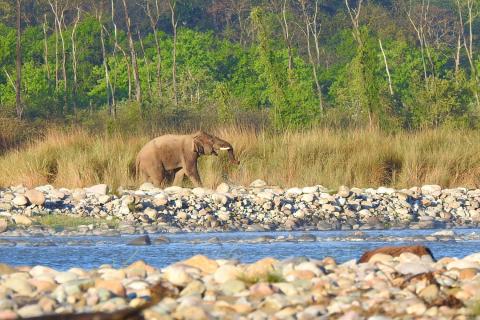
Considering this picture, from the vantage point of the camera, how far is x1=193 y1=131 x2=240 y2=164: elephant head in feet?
57.5

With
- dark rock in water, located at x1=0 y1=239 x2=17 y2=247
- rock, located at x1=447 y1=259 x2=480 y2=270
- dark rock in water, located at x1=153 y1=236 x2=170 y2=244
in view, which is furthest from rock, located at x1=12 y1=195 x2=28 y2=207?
rock, located at x1=447 y1=259 x2=480 y2=270

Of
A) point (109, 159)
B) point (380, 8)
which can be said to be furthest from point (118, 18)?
point (109, 159)

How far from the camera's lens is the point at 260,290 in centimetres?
645

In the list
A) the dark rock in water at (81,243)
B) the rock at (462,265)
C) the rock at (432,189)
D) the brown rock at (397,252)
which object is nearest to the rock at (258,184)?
the rock at (432,189)

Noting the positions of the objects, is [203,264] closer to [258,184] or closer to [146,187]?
[146,187]

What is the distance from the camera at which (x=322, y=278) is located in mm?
6820

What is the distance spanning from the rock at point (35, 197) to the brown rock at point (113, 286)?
7.97 metres

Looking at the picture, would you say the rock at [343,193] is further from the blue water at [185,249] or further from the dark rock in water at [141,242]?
the dark rock in water at [141,242]

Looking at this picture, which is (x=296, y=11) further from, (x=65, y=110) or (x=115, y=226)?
(x=115, y=226)

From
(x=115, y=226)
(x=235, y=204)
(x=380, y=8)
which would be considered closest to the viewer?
(x=115, y=226)

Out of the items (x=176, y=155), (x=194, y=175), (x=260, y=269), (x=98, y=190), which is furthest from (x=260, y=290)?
(x=176, y=155)

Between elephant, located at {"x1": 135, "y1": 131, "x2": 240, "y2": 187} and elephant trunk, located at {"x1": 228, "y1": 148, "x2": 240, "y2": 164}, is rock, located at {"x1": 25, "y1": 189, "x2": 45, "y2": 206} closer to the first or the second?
elephant, located at {"x1": 135, "y1": 131, "x2": 240, "y2": 187}

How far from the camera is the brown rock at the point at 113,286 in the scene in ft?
21.0

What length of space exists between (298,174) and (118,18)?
148 ft
